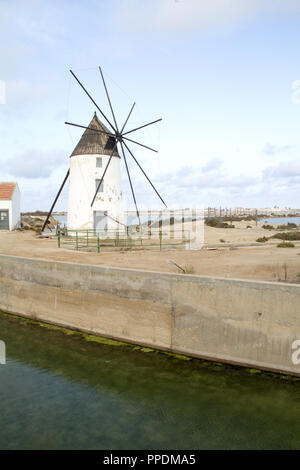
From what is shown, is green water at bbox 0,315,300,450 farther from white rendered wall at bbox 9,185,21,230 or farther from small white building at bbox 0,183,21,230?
white rendered wall at bbox 9,185,21,230

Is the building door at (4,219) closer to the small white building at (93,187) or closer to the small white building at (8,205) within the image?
the small white building at (8,205)

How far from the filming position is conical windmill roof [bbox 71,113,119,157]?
90.7 feet

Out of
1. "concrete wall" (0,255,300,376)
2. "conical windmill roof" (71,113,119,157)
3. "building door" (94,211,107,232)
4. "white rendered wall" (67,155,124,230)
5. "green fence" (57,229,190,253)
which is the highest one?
"conical windmill roof" (71,113,119,157)

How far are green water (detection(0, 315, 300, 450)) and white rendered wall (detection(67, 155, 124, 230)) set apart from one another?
17.9 metres

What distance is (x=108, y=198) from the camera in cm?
2756

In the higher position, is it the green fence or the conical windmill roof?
the conical windmill roof

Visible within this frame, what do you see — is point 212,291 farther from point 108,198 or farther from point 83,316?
point 108,198

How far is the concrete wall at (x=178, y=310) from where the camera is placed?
8141 mm

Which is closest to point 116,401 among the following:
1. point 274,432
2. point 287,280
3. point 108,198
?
point 274,432

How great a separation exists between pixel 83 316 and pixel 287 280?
6.12m

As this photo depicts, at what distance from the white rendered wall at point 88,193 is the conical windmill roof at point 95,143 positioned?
1.37 feet

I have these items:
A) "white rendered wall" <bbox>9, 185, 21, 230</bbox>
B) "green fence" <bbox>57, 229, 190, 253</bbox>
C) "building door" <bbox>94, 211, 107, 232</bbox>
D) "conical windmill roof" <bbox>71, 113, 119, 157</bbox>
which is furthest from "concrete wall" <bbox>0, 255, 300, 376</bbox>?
"white rendered wall" <bbox>9, 185, 21, 230</bbox>

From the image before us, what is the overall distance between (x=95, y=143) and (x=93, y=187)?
11.5 ft
